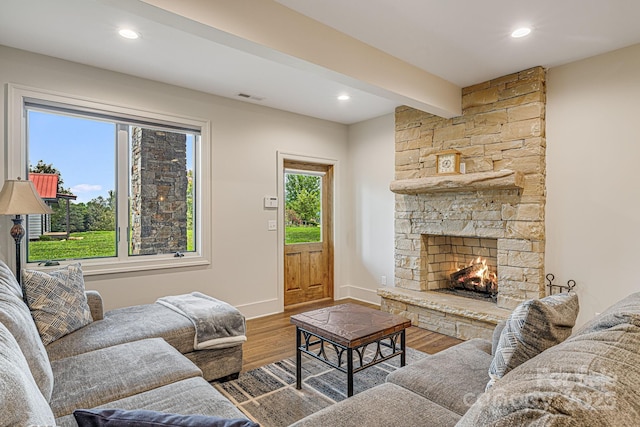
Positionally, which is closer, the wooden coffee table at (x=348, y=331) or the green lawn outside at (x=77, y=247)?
the wooden coffee table at (x=348, y=331)

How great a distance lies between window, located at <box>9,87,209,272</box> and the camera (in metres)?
3.13

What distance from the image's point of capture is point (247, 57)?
3.04m

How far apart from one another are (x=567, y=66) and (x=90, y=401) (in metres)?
4.30

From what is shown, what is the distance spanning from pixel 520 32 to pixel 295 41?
1.72 meters

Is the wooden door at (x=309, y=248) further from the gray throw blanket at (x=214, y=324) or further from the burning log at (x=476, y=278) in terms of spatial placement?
the gray throw blanket at (x=214, y=324)

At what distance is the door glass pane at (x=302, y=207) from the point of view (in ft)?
16.3

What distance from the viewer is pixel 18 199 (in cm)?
256

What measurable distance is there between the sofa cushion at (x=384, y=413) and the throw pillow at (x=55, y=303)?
1.80 metres

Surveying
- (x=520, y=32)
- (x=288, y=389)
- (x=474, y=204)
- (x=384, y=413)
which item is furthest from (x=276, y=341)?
(x=520, y=32)

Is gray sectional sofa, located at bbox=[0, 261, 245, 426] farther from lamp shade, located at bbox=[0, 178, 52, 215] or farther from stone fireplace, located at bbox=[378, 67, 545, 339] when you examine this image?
stone fireplace, located at bbox=[378, 67, 545, 339]

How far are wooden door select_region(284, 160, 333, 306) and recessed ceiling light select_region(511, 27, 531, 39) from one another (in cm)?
295

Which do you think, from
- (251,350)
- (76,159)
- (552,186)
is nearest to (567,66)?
(552,186)

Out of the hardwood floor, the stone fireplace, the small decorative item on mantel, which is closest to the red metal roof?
the hardwood floor

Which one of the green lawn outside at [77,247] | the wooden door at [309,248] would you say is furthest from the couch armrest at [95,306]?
the wooden door at [309,248]
